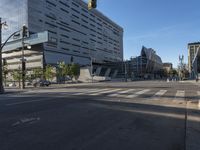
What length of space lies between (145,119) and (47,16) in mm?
98169

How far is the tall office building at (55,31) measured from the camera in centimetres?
9069

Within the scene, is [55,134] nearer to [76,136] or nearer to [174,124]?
[76,136]

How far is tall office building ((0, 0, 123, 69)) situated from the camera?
90688 millimetres

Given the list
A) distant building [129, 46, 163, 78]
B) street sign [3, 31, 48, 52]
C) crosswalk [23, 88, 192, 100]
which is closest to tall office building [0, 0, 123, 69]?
street sign [3, 31, 48, 52]

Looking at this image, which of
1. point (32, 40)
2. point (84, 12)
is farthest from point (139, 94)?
point (84, 12)

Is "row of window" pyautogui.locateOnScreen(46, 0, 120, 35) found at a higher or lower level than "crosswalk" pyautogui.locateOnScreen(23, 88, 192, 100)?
higher

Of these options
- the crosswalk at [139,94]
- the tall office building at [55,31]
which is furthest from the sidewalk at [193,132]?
the tall office building at [55,31]

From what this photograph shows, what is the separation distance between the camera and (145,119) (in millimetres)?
8359

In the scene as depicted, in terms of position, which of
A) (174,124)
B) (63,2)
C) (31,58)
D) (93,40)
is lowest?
(174,124)

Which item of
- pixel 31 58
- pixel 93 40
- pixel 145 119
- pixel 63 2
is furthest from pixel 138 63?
pixel 145 119

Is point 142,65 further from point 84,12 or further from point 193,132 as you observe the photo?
point 193,132

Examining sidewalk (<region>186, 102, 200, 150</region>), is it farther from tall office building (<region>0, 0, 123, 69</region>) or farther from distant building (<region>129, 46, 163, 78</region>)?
distant building (<region>129, 46, 163, 78</region>)

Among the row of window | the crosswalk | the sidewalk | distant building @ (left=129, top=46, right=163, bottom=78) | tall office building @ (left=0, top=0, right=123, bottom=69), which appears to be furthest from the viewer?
distant building @ (left=129, top=46, right=163, bottom=78)

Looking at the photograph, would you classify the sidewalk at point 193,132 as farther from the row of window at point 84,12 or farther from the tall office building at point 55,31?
the row of window at point 84,12
